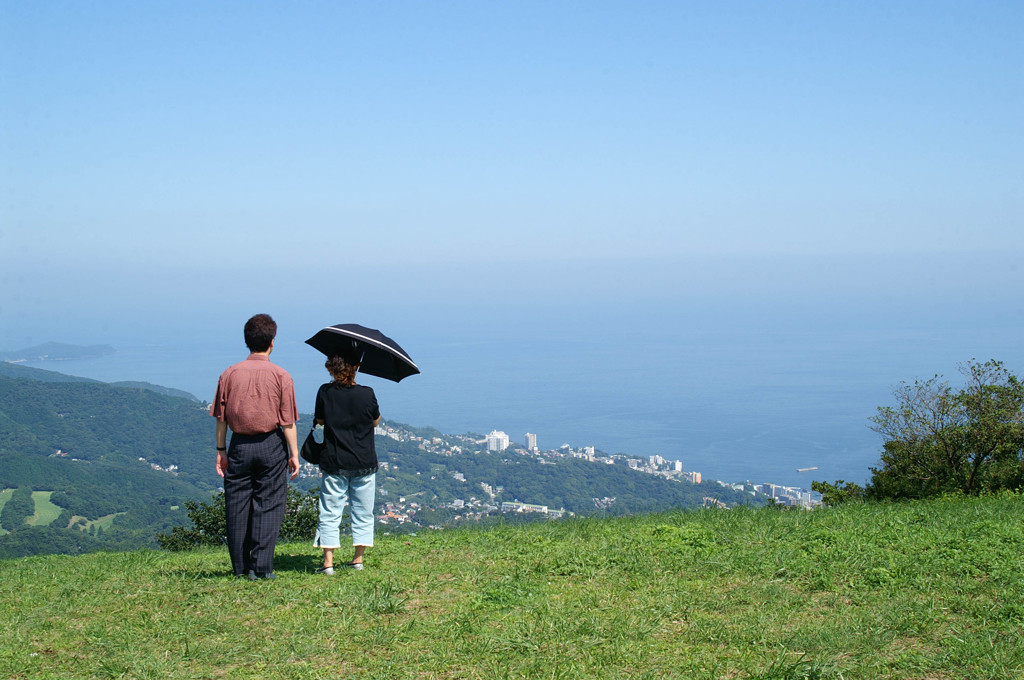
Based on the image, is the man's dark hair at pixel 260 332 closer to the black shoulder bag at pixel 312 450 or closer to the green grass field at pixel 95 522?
the black shoulder bag at pixel 312 450

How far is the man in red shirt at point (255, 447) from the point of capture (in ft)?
21.4

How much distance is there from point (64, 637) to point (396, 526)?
453 centimetres

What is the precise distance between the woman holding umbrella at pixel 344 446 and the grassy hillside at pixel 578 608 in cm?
35

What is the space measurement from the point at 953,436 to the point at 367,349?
19190 mm

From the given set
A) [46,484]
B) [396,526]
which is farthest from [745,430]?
[396,526]

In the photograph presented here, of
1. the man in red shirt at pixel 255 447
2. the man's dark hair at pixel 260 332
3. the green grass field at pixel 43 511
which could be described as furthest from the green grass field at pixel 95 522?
the man's dark hair at pixel 260 332

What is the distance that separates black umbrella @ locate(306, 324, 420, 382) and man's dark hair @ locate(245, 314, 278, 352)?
0.32 m

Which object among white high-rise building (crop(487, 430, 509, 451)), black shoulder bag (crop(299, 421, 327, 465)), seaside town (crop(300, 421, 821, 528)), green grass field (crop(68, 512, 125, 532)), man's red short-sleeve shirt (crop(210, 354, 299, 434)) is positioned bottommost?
white high-rise building (crop(487, 430, 509, 451))

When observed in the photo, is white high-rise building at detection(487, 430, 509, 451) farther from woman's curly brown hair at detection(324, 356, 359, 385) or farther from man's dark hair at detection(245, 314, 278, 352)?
man's dark hair at detection(245, 314, 278, 352)

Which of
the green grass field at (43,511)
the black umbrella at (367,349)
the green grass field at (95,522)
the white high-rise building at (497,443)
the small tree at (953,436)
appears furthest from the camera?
the white high-rise building at (497,443)

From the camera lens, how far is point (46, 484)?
92.4m

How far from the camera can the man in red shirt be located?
6.51 meters

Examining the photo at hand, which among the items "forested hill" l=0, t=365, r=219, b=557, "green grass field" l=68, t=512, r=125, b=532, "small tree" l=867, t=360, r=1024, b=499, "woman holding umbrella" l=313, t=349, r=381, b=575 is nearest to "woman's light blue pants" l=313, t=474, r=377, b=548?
"woman holding umbrella" l=313, t=349, r=381, b=575

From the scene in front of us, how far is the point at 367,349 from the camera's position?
7062mm
